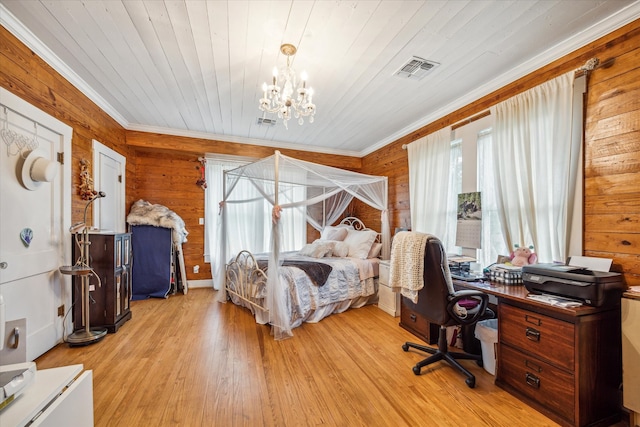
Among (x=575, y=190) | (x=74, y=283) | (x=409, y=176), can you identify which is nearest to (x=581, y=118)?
(x=575, y=190)

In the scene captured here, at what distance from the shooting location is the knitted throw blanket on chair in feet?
6.86

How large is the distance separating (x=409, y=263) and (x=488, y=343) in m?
0.94

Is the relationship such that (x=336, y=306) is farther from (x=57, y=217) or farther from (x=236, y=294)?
(x=57, y=217)

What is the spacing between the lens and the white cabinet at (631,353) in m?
1.54

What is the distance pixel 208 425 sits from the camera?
159cm

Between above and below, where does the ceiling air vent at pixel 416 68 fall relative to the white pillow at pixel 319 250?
above

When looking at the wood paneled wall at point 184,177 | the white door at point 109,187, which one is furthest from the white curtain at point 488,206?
the white door at point 109,187

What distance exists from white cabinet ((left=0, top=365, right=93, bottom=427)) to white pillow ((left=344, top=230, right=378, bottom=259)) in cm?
318

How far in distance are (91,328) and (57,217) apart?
1.24m

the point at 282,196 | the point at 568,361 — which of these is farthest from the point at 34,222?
the point at 568,361

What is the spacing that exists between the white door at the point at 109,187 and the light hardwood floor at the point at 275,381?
148cm

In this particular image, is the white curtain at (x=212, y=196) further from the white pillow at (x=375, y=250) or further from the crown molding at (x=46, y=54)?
the white pillow at (x=375, y=250)

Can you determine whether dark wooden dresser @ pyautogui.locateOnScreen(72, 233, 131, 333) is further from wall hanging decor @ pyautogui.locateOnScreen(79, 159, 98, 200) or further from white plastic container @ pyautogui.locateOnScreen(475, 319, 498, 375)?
white plastic container @ pyautogui.locateOnScreen(475, 319, 498, 375)

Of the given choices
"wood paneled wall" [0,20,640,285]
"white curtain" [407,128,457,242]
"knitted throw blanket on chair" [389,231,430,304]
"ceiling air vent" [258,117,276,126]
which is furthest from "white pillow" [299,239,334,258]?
"wood paneled wall" [0,20,640,285]
